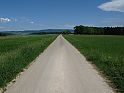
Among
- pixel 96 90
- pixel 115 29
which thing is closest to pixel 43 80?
pixel 96 90

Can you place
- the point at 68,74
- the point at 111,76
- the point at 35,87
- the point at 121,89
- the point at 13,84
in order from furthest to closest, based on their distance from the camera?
the point at 68,74 < the point at 111,76 < the point at 13,84 < the point at 35,87 < the point at 121,89

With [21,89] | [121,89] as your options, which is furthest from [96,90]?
[21,89]

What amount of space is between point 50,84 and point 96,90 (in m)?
2.10

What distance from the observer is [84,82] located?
1212 centimetres

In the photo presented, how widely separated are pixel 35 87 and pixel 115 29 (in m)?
175

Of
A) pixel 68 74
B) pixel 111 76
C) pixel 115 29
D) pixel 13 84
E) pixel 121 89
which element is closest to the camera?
pixel 121 89

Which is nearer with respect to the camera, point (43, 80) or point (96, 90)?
point (96, 90)

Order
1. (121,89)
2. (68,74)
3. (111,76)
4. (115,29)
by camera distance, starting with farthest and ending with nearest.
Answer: (115,29) → (68,74) → (111,76) → (121,89)

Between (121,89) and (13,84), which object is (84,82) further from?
(13,84)

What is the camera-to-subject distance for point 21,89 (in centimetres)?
1072

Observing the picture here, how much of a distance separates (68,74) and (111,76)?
2.24 metres

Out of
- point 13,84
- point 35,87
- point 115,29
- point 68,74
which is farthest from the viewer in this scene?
point 115,29

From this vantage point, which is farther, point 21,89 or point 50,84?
point 50,84

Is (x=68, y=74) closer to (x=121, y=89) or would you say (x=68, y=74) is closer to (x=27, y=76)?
(x=27, y=76)
